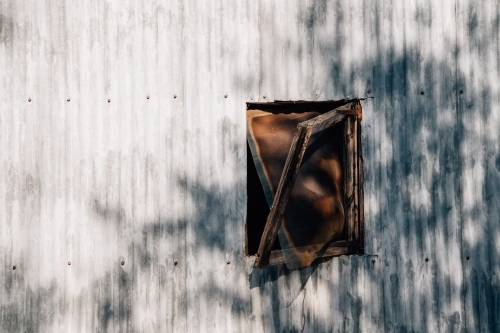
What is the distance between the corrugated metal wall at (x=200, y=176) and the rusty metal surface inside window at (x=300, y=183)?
17 centimetres

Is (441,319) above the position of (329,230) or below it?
below

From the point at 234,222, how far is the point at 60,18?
222cm

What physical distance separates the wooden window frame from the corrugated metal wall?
0.12 m

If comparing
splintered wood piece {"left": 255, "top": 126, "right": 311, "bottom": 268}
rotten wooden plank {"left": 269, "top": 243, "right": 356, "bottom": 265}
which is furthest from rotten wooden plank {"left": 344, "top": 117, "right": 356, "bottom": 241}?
splintered wood piece {"left": 255, "top": 126, "right": 311, "bottom": 268}

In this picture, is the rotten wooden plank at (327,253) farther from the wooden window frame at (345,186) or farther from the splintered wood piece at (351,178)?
the splintered wood piece at (351,178)

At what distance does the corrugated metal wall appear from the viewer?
4172mm

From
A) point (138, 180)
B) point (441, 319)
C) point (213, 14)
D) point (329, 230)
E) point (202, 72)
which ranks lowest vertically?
point (441, 319)

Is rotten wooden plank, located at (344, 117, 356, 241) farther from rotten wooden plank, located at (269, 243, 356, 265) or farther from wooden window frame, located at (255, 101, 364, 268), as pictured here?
rotten wooden plank, located at (269, 243, 356, 265)

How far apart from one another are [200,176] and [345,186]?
1230 millimetres

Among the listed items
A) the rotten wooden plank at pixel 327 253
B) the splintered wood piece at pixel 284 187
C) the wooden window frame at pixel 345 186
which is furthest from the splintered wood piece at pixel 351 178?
the splintered wood piece at pixel 284 187

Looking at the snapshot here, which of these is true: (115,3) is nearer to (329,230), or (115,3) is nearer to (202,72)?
(202,72)

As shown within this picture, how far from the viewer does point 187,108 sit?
4184mm

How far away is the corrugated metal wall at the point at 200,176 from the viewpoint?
13.7 feet

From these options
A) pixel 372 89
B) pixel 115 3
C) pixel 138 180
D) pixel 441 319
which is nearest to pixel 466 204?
pixel 441 319
